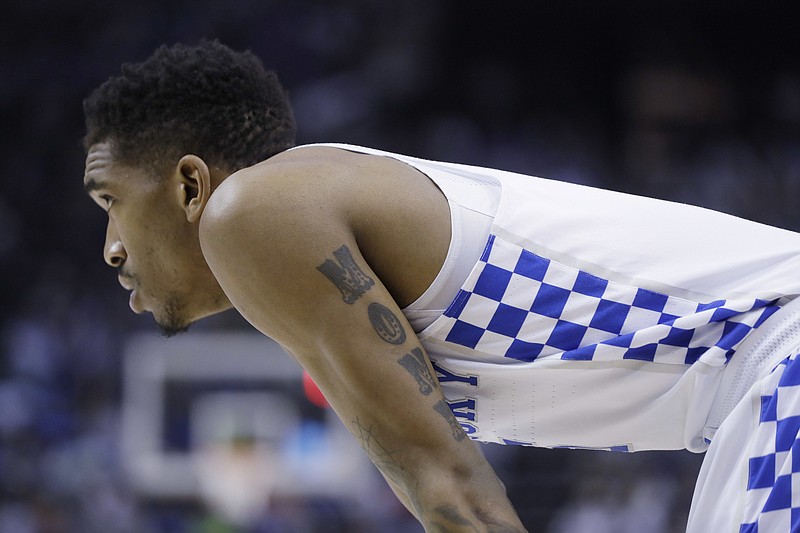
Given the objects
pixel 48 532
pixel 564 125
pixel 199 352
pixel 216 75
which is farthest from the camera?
pixel 564 125

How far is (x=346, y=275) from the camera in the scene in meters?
1.46

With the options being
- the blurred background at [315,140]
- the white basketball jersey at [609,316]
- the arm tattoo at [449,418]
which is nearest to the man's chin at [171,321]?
the white basketball jersey at [609,316]

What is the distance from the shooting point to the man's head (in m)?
1.86

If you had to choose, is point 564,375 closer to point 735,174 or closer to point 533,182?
point 533,182

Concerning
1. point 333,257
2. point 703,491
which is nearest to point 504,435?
point 703,491

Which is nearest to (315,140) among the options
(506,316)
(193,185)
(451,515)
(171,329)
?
(171,329)

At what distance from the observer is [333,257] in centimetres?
146

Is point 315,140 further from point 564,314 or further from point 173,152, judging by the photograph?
point 564,314

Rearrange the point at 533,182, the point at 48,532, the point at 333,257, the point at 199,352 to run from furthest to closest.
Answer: the point at 199,352, the point at 48,532, the point at 533,182, the point at 333,257

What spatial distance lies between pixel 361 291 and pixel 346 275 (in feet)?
0.10

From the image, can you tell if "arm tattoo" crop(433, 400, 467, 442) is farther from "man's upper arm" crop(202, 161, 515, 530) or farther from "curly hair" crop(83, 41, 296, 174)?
"curly hair" crop(83, 41, 296, 174)

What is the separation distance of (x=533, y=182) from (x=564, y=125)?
8.51 m

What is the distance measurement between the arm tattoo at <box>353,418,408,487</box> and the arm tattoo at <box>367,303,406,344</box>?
123mm

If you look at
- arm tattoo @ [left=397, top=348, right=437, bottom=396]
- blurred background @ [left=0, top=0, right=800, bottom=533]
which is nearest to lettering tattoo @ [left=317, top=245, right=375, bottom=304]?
arm tattoo @ [left=397, top=348, right=437, bottom=396]
